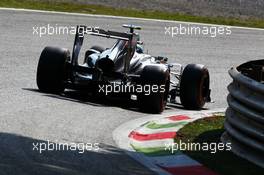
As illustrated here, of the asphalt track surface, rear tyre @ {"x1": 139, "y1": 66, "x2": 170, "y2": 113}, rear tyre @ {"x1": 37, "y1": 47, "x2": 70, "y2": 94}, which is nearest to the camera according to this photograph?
the asphalt track surface

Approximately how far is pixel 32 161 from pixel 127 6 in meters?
20.8

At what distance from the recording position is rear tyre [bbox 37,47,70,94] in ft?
41.2

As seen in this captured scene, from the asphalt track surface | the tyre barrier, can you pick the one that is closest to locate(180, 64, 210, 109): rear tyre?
the asphalt track surface

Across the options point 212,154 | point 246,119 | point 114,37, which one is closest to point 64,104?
point 114,37

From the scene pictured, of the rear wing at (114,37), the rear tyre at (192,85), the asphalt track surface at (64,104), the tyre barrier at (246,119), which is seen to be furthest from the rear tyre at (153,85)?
the tyre barrier at (246,119)

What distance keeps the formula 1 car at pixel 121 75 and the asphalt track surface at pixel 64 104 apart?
240mm

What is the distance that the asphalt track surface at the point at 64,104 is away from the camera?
26.6 feet

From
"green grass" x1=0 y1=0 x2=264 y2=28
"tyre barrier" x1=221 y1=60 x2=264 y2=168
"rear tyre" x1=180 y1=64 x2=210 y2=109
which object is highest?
"tyre barrier" x1=221 y1=60 x2=264 y2=168

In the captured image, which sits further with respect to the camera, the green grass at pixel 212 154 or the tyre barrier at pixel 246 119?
the tyre barrier at pixel 246 119

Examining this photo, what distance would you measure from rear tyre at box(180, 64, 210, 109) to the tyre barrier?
2.92 metres

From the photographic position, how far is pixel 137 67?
518 inches

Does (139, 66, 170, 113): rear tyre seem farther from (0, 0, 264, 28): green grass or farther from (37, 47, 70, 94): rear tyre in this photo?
(0, 0, 264, 28): green grass

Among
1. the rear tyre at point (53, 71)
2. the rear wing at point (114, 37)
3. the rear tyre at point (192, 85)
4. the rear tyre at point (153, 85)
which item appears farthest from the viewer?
the rear tyre at point (192, 85)

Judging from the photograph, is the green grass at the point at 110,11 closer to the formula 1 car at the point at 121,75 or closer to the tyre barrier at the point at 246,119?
the formula 1 car at the point at 121,75
